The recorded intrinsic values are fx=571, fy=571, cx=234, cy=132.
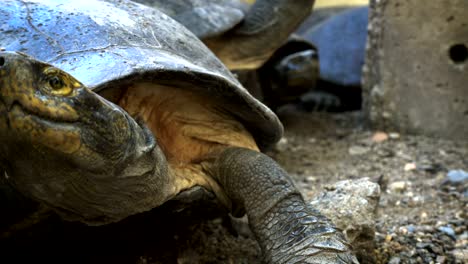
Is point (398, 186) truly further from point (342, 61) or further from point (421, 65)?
point (342, 61)

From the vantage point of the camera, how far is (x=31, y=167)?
966mm

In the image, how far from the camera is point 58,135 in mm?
880

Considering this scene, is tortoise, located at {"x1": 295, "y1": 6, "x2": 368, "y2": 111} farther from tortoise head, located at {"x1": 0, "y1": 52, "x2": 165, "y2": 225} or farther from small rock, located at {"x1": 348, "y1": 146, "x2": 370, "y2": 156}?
tortoise head, located at {"x1": 0, "y1": 52, "x2": 165, "y2": 225}

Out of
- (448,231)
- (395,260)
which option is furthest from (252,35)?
(395,260)

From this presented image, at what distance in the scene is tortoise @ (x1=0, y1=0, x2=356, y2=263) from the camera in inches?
34.8

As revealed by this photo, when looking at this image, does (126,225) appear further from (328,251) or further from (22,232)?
(328,251)

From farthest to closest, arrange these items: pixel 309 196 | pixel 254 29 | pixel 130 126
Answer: pixel 254 29 → pixel 309 196 → pixel 130 126

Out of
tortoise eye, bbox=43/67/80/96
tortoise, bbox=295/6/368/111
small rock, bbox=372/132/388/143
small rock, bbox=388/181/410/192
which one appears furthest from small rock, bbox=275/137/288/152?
tortoise eye, bbox=43/67/80/96

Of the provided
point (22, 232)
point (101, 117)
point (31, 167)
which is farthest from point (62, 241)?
point (101, 117)

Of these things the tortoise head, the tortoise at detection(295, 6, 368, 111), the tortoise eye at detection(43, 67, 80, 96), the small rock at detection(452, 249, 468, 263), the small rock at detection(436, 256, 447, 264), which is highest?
the tortoise eye at detection(43, 67, 80, 96)

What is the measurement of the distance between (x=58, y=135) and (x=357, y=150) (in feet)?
7.51

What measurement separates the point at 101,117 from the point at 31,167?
0.16 metres

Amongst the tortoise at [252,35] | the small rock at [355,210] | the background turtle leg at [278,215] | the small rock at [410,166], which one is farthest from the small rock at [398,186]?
the tortoise at [252,35]

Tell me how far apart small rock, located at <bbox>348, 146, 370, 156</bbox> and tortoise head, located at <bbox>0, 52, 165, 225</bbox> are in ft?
6.60
